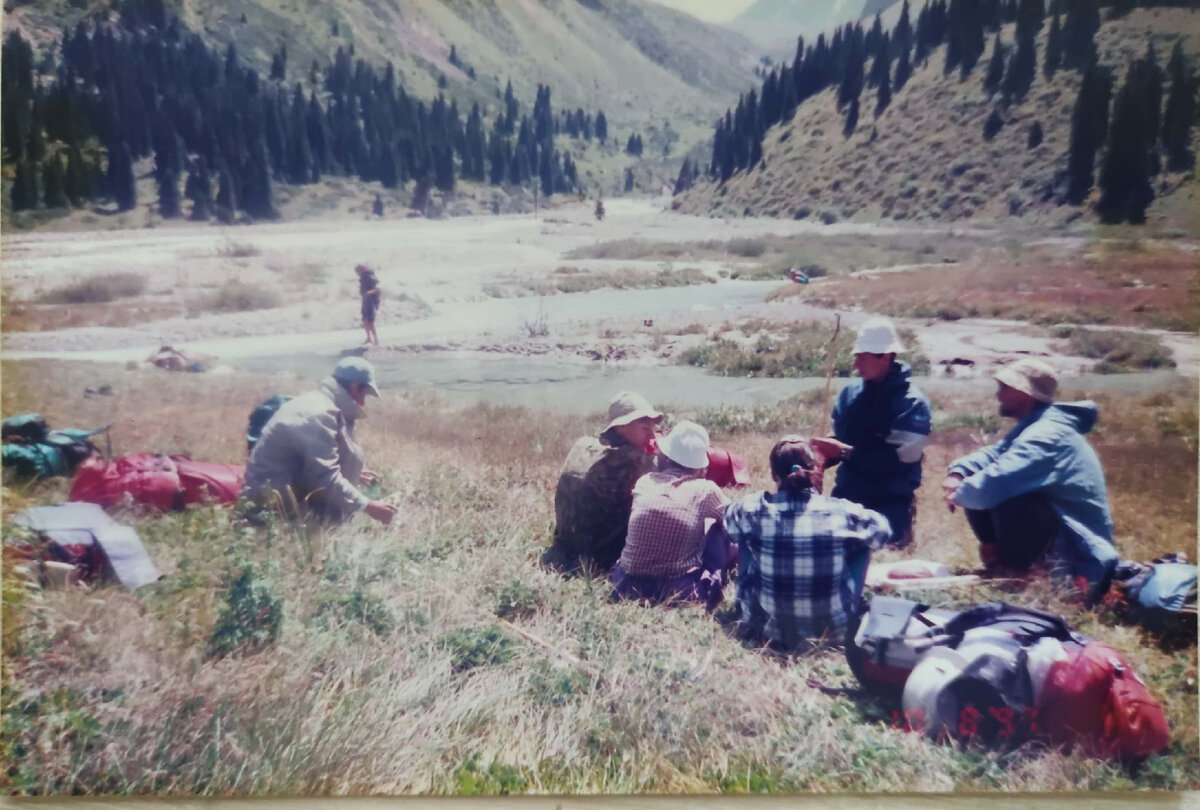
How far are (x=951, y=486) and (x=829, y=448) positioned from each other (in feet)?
2.07

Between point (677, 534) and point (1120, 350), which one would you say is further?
point (1120, 350)

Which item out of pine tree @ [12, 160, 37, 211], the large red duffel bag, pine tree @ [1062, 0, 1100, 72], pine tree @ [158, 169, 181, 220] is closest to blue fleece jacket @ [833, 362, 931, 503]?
pine tree @ [1062, 0, 1100, 72]

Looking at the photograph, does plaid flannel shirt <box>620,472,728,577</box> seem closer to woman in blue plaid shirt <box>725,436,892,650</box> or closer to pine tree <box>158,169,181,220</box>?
woman in blue plaid shirt <box>725,436,892,650</box>

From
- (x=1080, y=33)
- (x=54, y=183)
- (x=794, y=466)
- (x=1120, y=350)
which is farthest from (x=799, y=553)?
(x=54, y=183)

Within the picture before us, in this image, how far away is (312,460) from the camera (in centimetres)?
429

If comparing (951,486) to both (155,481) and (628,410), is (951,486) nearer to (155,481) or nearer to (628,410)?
(628,410)

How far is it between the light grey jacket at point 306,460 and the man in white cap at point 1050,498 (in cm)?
320

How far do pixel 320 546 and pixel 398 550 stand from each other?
0.40 m

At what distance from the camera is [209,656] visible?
3.88 metres

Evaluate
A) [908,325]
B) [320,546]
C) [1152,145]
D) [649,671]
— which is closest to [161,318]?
[320,546]

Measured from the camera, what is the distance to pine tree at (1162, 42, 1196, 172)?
444 cm

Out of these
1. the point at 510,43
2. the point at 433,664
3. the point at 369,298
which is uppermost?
the point at 510,43

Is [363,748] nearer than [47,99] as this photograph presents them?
Yes

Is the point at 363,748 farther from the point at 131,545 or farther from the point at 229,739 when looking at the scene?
the point at 131,545
